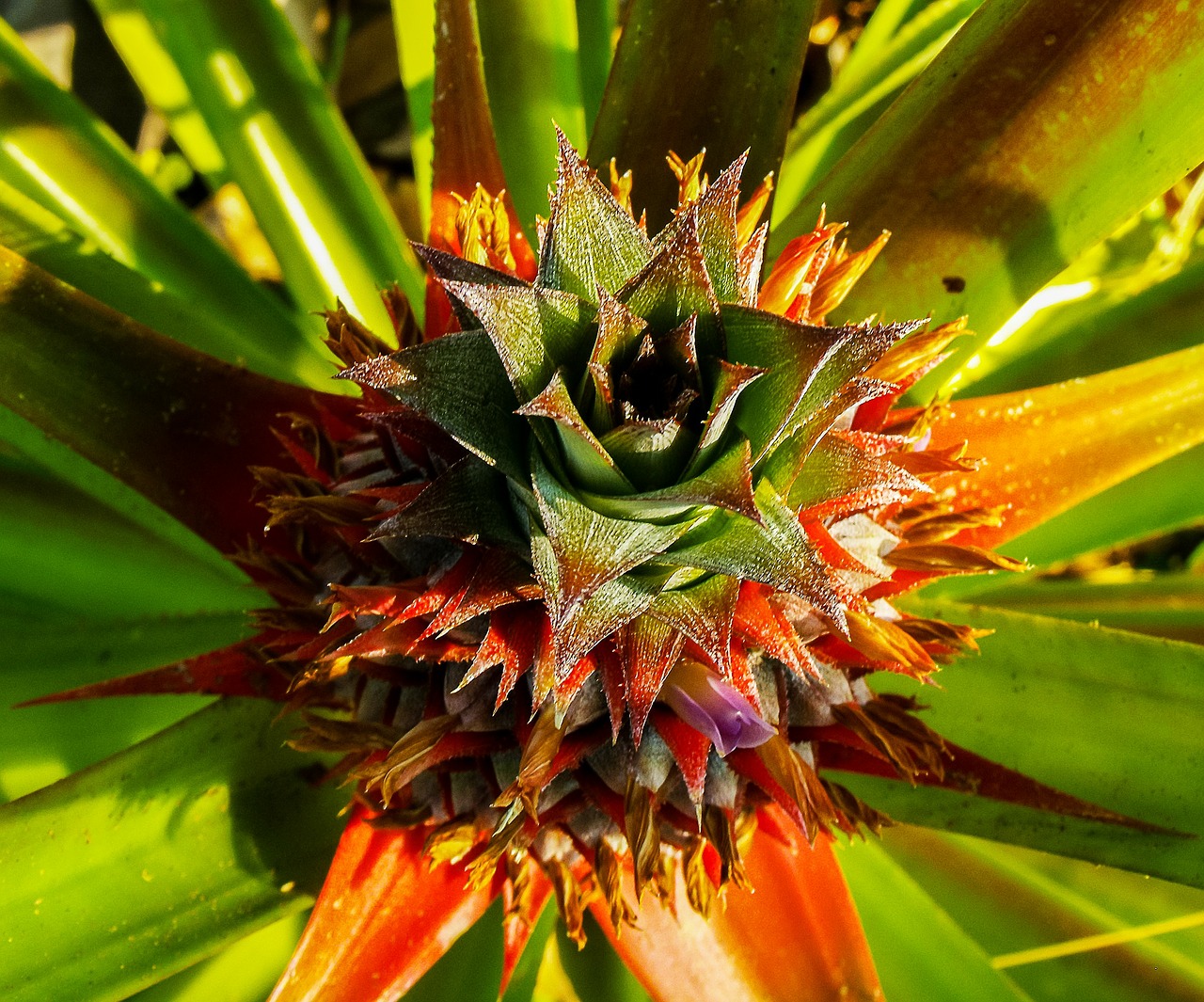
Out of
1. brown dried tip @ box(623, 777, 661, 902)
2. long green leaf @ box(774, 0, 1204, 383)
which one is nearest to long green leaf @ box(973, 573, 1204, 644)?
long green leaf @ box(774, 0, 1204, 383)

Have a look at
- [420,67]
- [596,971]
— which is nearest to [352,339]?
[420,67]

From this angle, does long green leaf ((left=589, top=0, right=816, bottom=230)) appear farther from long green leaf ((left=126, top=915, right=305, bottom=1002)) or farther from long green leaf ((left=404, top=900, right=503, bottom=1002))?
long green leaf ((left=126, top=915, right=305, bottom=1002))

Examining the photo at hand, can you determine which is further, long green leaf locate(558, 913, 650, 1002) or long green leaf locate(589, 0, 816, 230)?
long green leaf locate(558, 913, 650, 1002)

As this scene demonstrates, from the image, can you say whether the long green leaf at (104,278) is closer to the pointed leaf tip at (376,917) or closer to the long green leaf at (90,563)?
the long green leaf at (90,563)

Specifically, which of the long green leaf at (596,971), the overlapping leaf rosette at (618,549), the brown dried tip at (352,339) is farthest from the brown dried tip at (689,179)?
the long green leaf at (596,971)

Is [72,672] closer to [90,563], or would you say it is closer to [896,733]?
[90,563]
